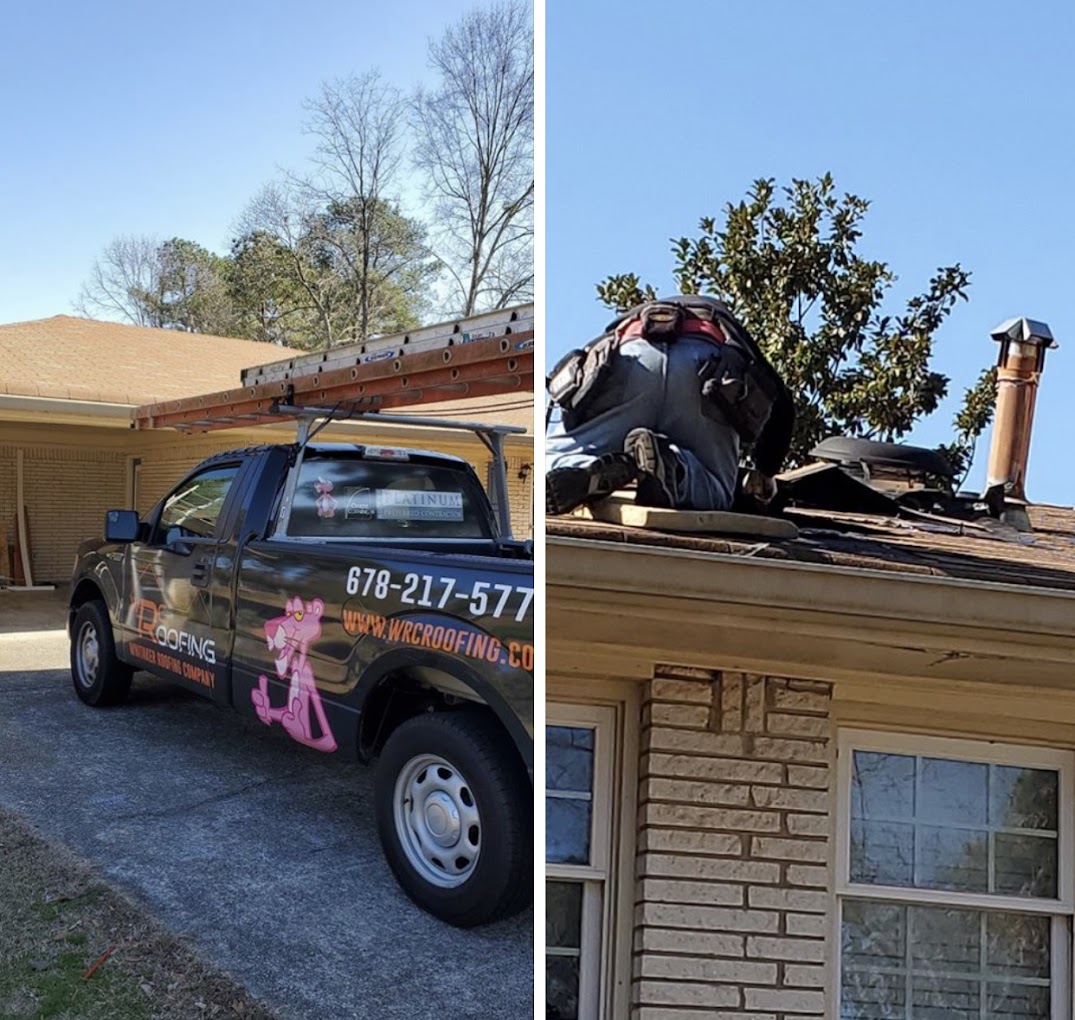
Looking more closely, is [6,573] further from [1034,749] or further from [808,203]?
[1034,749]

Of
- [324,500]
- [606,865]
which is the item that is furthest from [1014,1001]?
[324,500]

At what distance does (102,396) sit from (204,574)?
7.92m

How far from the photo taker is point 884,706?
153 inches

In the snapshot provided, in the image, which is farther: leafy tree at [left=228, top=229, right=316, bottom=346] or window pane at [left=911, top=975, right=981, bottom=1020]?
leafy tree at [left=228, top=229, right=316, bottom=346]

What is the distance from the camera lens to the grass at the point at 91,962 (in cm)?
348

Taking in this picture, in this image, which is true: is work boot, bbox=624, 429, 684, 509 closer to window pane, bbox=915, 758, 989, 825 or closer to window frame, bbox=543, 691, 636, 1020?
window frame, bbox=543, 691, 636, 1020

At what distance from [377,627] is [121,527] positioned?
2.54 meters

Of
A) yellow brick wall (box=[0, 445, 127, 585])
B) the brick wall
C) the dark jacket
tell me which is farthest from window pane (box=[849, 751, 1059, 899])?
yellow brick wall (box=[0, 445, 127, 585])

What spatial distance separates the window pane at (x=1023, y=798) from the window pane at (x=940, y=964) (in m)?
0.31

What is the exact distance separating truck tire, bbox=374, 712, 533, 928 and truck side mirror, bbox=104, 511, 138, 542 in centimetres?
259

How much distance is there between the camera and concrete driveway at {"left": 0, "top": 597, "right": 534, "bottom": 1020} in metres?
3.67

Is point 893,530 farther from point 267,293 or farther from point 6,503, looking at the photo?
point 267,293

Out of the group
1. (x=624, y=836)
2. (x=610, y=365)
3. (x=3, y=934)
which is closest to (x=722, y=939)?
(x=624, y=836)

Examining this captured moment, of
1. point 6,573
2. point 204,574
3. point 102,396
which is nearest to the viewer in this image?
point 204,574
